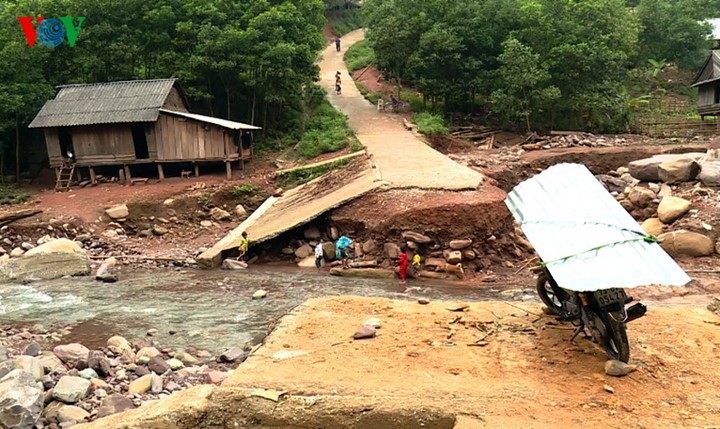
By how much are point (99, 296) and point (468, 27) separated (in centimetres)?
2371

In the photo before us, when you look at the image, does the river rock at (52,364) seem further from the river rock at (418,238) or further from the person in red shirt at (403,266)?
the river rock at (418,238)

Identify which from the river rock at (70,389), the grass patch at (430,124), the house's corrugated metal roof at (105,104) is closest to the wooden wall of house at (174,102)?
the house's corrugated metal roof at (105,104)

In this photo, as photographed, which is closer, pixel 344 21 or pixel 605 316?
pixel 605 316

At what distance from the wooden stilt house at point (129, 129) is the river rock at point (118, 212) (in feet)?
13.2

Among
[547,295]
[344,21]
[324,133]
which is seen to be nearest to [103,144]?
[324,133]

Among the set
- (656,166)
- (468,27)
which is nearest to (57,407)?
(656,166)

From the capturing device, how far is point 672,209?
15.8 m

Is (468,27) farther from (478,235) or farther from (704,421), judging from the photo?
(704,421)

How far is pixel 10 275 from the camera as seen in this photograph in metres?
15.2

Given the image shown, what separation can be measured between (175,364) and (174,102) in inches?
731

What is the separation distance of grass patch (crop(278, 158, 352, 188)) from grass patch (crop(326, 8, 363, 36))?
40.9 meters

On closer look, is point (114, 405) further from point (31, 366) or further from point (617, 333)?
point (617, 333)

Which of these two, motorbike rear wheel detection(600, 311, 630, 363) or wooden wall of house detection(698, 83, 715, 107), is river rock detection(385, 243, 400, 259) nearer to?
motorbike rear wheel detection(600, 311, 630, 363)

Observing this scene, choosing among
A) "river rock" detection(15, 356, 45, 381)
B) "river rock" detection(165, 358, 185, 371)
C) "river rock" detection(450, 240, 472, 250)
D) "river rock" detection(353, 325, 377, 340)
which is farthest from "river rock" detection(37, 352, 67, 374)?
"river rock" detection(450, 240, 472, 250)
